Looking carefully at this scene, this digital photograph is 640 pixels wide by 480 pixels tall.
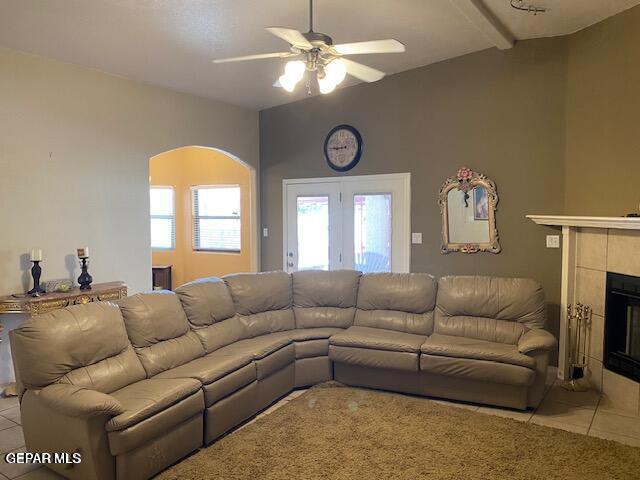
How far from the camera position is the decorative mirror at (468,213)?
4910mm

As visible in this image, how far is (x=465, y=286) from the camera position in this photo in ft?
14.0

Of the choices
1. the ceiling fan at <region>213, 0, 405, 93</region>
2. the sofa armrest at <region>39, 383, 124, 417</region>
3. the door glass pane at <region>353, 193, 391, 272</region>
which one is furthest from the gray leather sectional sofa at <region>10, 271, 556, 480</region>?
the ceiling fan at <region>213, 0, 405, 93</region>

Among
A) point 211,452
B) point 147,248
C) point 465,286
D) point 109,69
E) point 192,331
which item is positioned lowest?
point 211,452

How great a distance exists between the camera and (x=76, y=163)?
4367 millimetres

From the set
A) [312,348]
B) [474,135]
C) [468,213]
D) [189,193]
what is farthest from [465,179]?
[189,193]

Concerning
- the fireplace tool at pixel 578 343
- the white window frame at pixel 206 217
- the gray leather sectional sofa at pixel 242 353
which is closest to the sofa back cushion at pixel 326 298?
the gray leather sectional sofa at pixel 242 353

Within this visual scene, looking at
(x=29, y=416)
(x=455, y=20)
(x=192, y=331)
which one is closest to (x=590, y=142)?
(x=455, y=20)

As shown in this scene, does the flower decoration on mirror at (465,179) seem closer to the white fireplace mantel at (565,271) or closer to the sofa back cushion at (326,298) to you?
the white fireplace mantel at (565,271)

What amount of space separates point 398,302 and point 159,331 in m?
2.18

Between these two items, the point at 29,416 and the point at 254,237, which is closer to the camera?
the point at 29,416

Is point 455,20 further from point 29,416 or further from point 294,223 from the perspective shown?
point 29,416

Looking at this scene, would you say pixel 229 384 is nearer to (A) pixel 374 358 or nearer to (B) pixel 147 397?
(B) pixel 147 397

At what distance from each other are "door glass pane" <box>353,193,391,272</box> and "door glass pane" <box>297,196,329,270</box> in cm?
44

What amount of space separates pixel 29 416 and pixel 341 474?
1.87 m
